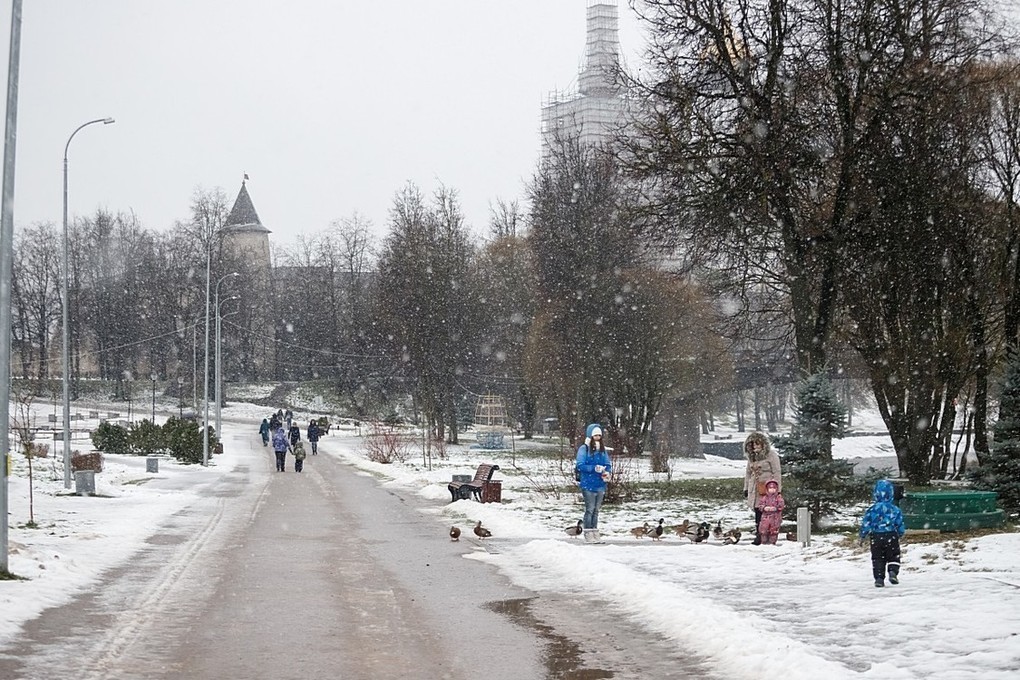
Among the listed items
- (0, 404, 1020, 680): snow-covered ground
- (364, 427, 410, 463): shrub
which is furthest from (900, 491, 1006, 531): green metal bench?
(364, 427, 410, 463): shrub

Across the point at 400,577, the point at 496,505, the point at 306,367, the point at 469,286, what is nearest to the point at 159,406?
the point at 306,367

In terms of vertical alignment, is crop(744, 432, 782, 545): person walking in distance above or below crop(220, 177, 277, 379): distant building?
below

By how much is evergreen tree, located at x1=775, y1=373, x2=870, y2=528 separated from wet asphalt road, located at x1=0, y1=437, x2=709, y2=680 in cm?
645

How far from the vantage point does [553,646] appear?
9.63 meters

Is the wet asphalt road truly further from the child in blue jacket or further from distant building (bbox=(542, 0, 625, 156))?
distant building (bbox=(542, 0, 625, 156))

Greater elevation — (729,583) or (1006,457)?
(1006,457)

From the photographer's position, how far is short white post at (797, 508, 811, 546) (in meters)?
16.1

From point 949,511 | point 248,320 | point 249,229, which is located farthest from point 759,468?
point 249,229

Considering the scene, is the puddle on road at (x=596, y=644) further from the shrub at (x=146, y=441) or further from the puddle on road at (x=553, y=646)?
the shrub at (x=146, y=441)

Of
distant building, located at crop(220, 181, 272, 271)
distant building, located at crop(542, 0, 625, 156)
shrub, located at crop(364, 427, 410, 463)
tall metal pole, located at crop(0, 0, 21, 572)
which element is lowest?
shrub, located at crop(364, 427, 410, 463)

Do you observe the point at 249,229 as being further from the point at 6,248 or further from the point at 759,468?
the point at 6,248

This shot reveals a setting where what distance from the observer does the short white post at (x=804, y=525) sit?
1611 cm

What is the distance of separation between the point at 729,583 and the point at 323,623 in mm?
4487

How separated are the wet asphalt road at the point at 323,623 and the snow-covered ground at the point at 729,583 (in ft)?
1.38
